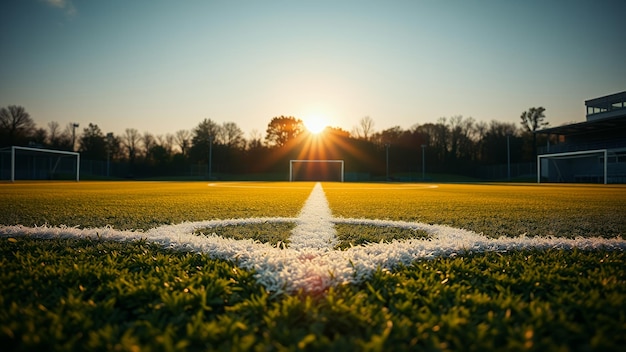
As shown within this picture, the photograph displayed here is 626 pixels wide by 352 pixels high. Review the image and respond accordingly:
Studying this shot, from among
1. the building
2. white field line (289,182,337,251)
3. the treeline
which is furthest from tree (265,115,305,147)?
white field line (289,182,337,251)

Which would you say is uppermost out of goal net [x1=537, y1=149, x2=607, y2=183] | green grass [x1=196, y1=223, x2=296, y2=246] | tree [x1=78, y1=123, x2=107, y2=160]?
tree [x1=78, y1=123, x2=107, y2=160]

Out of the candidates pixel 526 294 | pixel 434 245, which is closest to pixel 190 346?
pixel 526 294

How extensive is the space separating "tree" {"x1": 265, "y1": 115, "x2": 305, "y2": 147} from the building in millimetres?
35467

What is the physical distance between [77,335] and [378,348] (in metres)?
1.01

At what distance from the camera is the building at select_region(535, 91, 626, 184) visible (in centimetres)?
3120

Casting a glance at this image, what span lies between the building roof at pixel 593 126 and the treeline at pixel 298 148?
12.5m

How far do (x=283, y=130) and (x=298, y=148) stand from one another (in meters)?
8.56

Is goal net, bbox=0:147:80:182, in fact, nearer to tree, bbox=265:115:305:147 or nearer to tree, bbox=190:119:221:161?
tree, bbox=190:119:221:161

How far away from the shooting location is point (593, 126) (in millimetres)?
33562

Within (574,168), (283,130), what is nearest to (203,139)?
(283,130)

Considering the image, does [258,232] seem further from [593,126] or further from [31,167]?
[593,126]

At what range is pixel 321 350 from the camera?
3.65 feet

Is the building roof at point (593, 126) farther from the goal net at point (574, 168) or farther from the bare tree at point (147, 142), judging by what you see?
the bare tree at point (147, 142)

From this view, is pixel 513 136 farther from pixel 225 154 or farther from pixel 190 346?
pixel 190 346
